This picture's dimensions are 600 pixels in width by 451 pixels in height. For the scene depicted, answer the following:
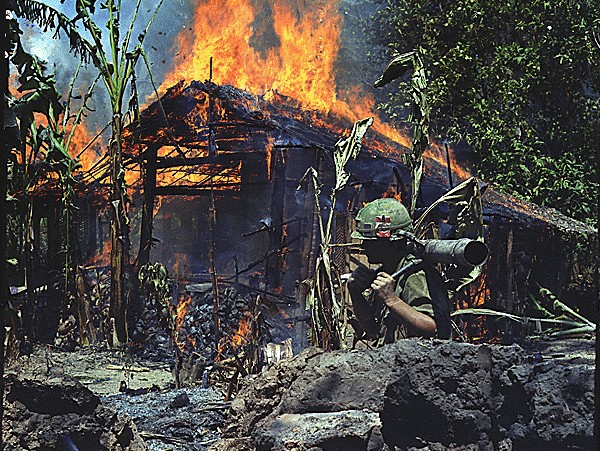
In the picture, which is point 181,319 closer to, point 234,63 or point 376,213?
point 234,63

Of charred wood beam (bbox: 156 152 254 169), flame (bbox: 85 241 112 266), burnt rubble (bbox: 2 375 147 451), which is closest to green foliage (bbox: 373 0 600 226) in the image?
charred wood beam (bbox: 156 152 254 169)

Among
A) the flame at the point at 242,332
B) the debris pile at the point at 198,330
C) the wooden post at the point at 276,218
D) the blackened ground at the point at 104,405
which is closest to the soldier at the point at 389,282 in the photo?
the blackened ground at the point at 104,405

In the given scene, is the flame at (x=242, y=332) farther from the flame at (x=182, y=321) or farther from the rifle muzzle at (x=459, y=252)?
the rifle muzzle at (x=459, y=252)

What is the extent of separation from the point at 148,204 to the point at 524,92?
4.06m

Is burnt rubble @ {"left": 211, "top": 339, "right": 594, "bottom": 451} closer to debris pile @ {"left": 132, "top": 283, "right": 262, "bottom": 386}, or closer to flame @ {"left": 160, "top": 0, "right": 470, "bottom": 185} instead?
debris pile @ {"left": 132, "top": 283, "right": 262, "bottom": 386}

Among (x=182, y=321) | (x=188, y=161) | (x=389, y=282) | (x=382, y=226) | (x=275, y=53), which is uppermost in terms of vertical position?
(x=275, y=53)

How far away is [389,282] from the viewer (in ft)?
11.9

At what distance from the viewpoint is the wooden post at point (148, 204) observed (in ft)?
21.3

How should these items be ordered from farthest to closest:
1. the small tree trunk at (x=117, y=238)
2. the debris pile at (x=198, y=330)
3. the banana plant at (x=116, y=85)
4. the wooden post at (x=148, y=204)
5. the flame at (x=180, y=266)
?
1. the flame at (x=180, y=266)
2. the wooden post at (x=148, y=204)
3. the debris pile at (x=198, y=330)
4. the small tree trunk at (x=117, y=238)
5. the banana plant at (x=116, y=85)

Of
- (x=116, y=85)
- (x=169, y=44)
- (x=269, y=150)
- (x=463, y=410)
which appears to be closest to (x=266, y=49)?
(x=169, y=44)

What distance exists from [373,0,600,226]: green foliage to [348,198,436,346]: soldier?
3463mm

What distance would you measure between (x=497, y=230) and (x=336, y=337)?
311 centimetres

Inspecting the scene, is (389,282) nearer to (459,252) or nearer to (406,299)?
(406,299)

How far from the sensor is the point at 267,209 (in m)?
7.03
